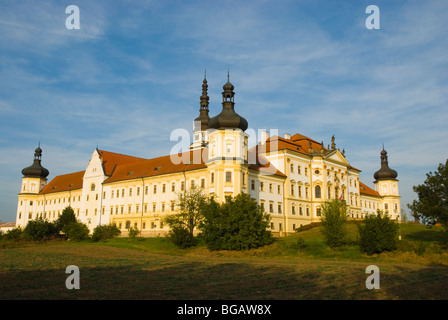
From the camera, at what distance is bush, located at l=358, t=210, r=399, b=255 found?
1256 inches

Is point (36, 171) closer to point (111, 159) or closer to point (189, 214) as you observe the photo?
point (111, 159)

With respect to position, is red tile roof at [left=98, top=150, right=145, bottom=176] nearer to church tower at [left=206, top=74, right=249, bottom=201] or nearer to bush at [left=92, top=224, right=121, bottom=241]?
bush at [left=92, top=224, right=121, bottom=241]

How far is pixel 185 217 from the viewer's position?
4434 cm

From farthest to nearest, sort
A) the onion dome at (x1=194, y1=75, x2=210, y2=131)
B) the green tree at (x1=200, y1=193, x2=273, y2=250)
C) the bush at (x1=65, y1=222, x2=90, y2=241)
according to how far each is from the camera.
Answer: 1. the onion dome at (x1=194, y1=75, x2=210, y2=131)
2. the bush at (x1=65, y1=222, x2=90, y2=241)
3. the green tree at (x1=200, y1=193, x2=273, y2=250)

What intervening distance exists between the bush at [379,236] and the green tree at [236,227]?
29.7 ft

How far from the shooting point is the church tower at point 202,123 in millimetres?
75062

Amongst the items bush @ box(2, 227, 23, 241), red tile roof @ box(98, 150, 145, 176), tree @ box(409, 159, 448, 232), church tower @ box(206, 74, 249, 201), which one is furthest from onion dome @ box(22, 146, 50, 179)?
tree @ box(409, 159, 448, 232)

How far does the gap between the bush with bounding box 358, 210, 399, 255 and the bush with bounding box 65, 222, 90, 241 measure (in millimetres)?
39415

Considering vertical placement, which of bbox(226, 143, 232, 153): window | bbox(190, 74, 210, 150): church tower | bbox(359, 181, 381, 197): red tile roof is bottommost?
bbox(359, 181, 381, 197): red tile roof

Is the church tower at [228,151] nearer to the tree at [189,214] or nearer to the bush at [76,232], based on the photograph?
the tree at [189,214]
